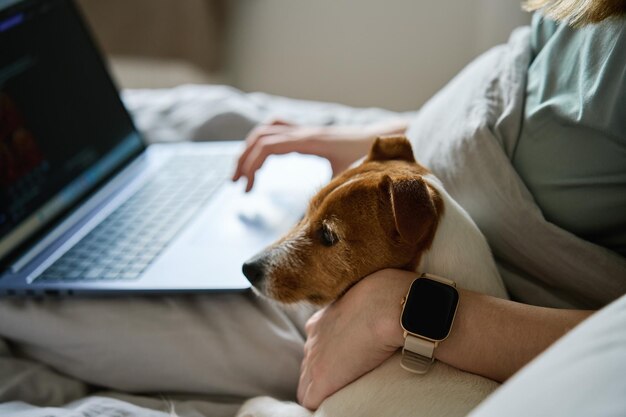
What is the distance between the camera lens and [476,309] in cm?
78

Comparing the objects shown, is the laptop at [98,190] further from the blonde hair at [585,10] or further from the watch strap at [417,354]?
the blonde hair at [585,10]

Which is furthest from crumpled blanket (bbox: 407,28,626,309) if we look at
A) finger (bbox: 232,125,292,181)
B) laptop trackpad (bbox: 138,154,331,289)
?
finger (bbox: 232,125,292,181)

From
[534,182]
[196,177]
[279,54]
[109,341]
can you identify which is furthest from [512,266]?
[279,54]

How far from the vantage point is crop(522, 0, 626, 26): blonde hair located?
0.79 meters

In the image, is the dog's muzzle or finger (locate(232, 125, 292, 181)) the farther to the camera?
finger (locate(232, 125, 292, 181))

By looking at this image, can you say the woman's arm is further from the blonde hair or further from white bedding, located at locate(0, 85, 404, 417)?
the blonde hair

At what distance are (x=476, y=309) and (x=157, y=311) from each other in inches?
20.4

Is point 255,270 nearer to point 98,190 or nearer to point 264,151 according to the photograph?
point 264,151

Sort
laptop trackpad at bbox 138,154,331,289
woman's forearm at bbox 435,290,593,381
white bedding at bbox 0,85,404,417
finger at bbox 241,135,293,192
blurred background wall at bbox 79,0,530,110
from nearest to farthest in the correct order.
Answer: woman's forearm at bbox 435,290,593,381, white bedding at bbox 0,85,404,417, laptop trackpad at bbox 138,154,331,289, finger at bbox 241,135,293,192, blurred background wall at bbox 79,0,530,110

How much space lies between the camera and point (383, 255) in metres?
0.86

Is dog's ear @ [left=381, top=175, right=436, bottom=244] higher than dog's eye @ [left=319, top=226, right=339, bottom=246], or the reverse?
dog's ear @ [left=381, top=175, right=436, bottom=244]

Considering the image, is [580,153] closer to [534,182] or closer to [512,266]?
[534,182]

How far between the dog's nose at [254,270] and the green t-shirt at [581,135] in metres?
0.42

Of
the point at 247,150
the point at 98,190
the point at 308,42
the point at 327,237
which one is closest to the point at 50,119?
the point at 98,190
